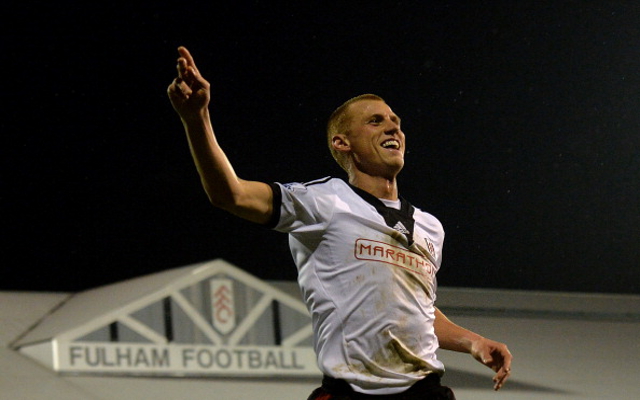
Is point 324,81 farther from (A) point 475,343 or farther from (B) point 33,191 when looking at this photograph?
(A) point 475,343

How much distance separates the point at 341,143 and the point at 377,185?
0.13 metres

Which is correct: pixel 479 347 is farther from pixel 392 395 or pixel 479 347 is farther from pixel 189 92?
pixel 189 92

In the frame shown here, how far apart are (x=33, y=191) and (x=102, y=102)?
0.54 m

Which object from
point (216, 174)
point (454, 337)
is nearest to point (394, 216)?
point (454, 337)

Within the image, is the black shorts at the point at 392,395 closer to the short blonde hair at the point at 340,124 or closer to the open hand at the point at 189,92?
the short blonde hair at the point at 340,124

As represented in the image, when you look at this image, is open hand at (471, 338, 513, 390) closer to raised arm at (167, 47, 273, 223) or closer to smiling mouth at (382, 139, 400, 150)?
smiling mouth at (382, 139, 400, 150)

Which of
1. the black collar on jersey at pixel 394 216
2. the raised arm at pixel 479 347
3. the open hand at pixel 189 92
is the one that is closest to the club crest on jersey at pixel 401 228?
the black collar on jersey at pixel 394 216

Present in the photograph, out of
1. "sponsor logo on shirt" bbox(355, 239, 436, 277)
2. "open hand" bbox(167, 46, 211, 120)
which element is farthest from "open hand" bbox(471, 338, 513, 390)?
"open hand" bbox(167, 46, 211, 120)

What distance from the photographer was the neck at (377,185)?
6.41ft

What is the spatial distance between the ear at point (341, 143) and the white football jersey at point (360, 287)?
145 mm

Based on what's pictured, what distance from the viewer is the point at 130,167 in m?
4.48

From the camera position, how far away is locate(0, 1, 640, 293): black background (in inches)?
168

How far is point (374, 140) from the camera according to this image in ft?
6.48

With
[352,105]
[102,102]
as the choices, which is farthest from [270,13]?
[352,105]
